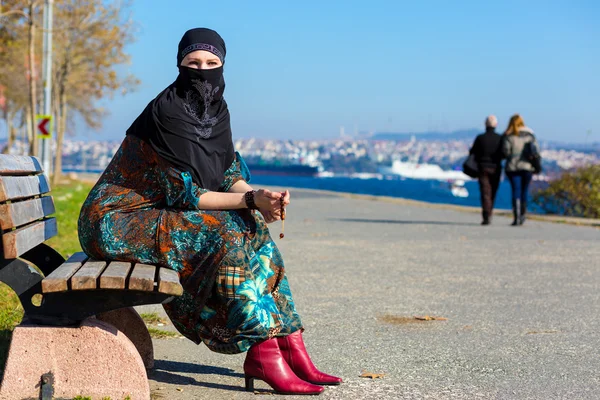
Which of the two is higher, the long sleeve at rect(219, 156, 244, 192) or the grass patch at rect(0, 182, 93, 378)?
the long sleeve at rect(219, 156, 244, 192)

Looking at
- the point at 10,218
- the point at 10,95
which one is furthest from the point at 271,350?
the point at 10,95

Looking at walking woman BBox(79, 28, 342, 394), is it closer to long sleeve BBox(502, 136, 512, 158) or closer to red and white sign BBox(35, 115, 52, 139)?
long sleeve BBox(502, 136, 512, 158)

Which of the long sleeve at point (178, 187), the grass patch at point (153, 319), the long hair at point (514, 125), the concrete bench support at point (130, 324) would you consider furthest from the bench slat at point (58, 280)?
the long hair at point (514, 125)

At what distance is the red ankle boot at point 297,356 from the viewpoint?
4387 mm

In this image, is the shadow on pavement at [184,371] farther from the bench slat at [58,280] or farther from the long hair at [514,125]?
the long hair at [514,125]

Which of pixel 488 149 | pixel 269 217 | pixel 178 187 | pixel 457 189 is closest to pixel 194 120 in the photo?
pixel 178 187

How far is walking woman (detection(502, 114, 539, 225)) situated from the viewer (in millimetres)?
16328

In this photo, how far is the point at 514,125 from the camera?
54.7ft

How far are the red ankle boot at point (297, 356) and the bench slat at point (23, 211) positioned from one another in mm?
1295

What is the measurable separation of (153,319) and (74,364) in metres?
2.41

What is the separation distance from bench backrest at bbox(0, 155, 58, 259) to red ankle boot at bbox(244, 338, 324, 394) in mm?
1123

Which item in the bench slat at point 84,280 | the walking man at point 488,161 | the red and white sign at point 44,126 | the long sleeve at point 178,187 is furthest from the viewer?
the red and white sign at point 44,126

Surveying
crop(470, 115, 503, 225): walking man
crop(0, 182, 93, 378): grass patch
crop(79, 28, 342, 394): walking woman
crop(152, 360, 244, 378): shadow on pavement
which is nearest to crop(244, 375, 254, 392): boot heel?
crop(79, 28, 342, 394): walking woman

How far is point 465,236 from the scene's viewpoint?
14.0 m
